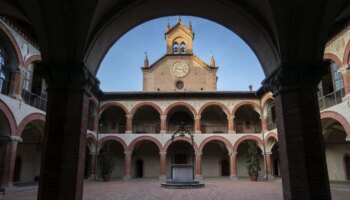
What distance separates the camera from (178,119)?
2761 centimetres

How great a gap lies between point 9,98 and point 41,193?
10.9 meters

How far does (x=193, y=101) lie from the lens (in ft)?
82.0

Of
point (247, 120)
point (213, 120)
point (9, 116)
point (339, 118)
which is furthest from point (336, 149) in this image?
point (9, 116)

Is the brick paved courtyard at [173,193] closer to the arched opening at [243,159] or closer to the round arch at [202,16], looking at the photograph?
the round arch at [202,16]

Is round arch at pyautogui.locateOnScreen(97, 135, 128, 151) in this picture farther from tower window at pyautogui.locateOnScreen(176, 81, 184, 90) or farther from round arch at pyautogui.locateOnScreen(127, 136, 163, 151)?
tower window at pyautogui.locateOnScreen(176, 81, 184, 90)

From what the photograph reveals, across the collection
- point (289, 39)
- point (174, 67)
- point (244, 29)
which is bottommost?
point (289, 39)

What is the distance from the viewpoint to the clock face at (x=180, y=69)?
30766 mm

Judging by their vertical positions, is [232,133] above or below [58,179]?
above

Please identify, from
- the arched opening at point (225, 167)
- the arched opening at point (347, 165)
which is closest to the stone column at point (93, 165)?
the arched opening at point (225, 167)

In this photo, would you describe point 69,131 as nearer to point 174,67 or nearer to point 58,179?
point 58,179

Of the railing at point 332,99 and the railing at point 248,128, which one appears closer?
the railing at point 332,99

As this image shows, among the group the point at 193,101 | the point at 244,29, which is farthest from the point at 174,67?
the point at 244,29

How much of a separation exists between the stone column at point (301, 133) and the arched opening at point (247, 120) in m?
22.0

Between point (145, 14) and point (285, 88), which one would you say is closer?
point (285, 88)
